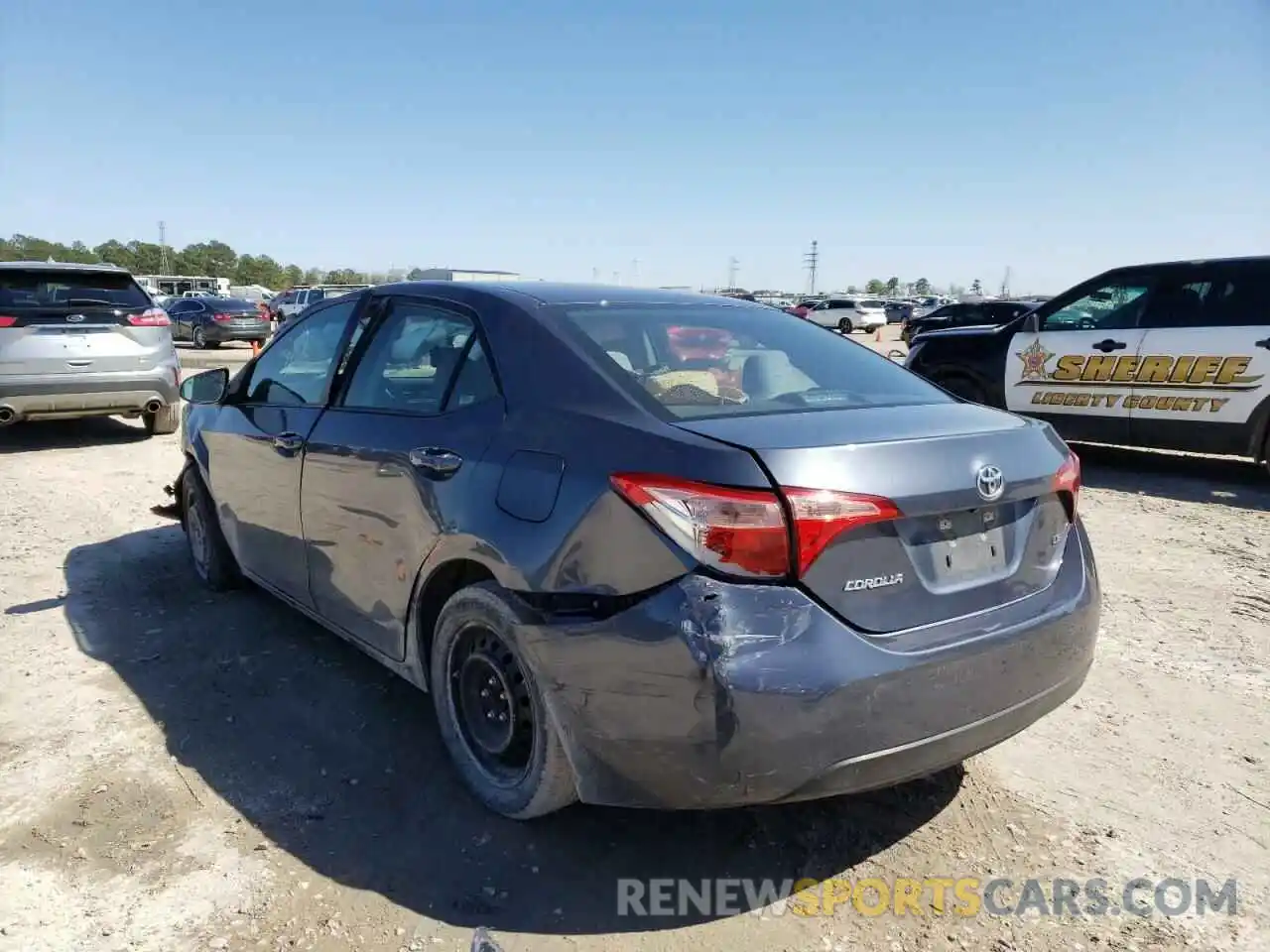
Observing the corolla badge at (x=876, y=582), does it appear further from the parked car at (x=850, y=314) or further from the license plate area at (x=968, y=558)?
the parked car at (x=850, y=314)

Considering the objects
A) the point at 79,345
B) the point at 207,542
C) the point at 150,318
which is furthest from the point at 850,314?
the point at 207,542

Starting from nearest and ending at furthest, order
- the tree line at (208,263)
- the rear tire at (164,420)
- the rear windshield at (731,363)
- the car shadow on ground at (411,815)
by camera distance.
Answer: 1. the car shadow on ground at (411,815)
2. the rear windshield at (731,363)
3. the rear tire at (164,420)
4. the tree line at (208,263)

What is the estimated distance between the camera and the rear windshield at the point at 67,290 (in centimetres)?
859

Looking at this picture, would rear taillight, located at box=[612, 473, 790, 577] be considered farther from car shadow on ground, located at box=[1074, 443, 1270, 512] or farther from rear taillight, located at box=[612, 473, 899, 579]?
car shadow on ground, located at box=[1074, 443, 1270, 512]

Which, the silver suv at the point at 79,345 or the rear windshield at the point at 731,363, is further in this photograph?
the silver suv at the point at 79,345

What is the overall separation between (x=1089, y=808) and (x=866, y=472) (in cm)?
153

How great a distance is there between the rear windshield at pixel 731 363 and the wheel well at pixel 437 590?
751mm

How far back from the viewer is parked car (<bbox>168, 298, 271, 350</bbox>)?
84.8ft

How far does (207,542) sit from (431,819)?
105 inches

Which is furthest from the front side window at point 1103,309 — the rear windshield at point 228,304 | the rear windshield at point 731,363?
the rear windshield at point 228,304

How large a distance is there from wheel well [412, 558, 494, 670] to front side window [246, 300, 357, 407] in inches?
45.0

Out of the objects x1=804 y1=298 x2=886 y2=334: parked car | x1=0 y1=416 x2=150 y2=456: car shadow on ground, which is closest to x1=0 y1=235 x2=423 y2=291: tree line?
x1=804 y1=298 x2=886 y2=334: parked car

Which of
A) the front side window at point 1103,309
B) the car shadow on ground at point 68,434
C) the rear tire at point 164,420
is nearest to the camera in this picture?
the front side window at point 1103,309

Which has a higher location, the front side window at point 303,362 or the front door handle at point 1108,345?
the front side window at point 303,362
